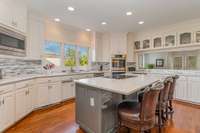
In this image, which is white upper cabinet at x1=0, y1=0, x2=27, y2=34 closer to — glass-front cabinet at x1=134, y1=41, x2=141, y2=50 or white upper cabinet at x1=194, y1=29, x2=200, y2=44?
glass-front cabinet at x1=134, y1=41, x2=141, y2=50

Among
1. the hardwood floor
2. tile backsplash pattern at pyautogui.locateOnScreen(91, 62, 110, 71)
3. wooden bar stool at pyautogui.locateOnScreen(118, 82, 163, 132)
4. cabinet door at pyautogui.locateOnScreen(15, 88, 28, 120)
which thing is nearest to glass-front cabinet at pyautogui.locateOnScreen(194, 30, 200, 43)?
the hardwood floor

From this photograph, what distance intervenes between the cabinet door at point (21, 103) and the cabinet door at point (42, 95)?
51 centimetres

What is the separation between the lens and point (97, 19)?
4.21 m

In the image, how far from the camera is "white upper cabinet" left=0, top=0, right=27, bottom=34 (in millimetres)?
2438

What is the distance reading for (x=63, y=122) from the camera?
109 inches

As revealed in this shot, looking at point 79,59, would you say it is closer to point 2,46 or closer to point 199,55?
point 2,46

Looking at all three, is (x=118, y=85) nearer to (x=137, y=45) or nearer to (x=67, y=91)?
(x=67, y=91)

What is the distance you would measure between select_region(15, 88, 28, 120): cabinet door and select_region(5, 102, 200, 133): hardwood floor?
17cm

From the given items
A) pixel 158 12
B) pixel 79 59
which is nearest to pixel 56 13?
pixel 79 59

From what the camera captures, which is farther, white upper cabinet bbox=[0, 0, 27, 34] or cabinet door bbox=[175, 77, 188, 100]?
cabinet door bbox=[175, 77, 188, 100]

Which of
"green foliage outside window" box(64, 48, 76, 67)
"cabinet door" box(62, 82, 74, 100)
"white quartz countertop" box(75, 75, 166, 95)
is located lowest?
"cabinet door" box(62, 82, 74, 100)

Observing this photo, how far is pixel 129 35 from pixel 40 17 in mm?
3694

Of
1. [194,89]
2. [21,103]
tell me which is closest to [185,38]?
[194,89]

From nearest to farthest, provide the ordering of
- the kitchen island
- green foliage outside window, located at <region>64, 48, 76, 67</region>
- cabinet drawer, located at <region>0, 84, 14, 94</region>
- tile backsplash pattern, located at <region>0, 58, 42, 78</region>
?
the kitchen island, cabinet drawer, located at <region>0, 84, 14, 94</region>, tile backsplash pattern, located at <region>0, 58, 42, 78</region>, green foliage outside window, located at <region>64, 48, 76, 67</region>
